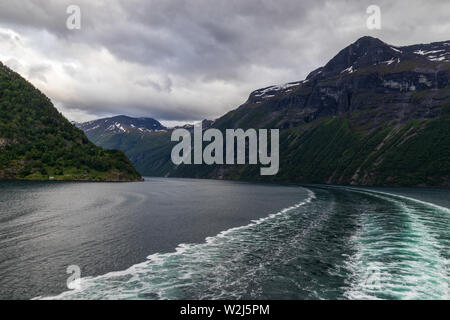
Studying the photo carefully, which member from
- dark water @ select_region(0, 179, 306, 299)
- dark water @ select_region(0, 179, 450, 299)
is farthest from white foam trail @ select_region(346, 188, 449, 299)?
dark water @ select_region(0, 179, 306, 299)

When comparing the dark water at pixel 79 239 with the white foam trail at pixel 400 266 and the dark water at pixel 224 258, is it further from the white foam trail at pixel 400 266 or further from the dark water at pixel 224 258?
the white foam trail at pixel 400 266

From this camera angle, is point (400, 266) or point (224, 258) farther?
point (224, 258)

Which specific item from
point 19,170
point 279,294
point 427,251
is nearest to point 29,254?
point 279,294

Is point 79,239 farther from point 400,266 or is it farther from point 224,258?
point 400,266

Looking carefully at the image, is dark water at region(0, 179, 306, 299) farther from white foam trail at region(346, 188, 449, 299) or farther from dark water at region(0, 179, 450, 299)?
white foam trail at region(346, 188, 449, 299)

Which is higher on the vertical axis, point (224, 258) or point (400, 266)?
point (400, 266)

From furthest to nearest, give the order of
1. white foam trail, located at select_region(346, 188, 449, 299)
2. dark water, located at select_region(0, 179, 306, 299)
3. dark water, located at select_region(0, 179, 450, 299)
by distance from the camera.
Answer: dark water, located at select_region(0, 179, 306, 299)
dark water, located at select_region(0, 179, 450, 299)
white foam trail, located at select_region(346, 188, 449, 299)

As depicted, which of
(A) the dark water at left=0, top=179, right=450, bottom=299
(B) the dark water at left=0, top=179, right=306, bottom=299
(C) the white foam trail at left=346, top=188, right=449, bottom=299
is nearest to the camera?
(C) the white foam trail at left=346, top=188, right=449, bottom=299

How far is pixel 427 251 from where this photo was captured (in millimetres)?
30875

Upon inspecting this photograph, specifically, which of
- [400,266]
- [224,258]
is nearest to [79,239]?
[224,258]

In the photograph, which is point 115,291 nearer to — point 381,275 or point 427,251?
point 381,275

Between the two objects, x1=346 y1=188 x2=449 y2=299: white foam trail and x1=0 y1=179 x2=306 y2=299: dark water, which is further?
x1=0 y1=179 x2=306 y2=299: dark water

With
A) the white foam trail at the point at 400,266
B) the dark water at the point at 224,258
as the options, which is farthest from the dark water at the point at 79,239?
the white foam trail at the point at 400,266
